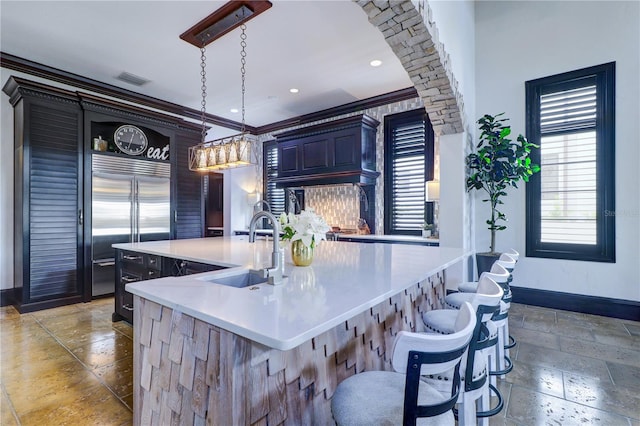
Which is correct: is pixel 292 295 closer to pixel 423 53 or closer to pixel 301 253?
pixel 301 253

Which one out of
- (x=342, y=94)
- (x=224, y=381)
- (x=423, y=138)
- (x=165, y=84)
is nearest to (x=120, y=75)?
(x=165, y=84)

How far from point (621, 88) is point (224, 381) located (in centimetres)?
486

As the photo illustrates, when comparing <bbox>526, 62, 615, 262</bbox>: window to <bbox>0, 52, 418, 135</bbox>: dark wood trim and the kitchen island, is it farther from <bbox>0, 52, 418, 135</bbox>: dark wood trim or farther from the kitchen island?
the kitchen island

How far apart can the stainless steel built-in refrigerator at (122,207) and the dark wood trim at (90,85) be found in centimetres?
109

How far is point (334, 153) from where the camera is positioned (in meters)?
5.22

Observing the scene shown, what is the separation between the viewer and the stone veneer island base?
40.6 inches

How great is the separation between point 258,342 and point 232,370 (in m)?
0.22

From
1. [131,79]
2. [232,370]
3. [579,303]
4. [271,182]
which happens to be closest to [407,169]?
[579,303]

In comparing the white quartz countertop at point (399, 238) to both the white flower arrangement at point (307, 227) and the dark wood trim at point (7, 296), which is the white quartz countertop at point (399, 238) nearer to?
the white flower arrangement at point (307, 227)

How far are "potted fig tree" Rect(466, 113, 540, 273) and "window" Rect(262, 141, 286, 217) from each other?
13.2 feet

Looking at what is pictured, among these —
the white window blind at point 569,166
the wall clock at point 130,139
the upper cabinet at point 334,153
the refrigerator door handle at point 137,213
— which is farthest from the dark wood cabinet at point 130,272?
the white window blind at point 569,166

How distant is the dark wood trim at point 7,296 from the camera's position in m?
3.97

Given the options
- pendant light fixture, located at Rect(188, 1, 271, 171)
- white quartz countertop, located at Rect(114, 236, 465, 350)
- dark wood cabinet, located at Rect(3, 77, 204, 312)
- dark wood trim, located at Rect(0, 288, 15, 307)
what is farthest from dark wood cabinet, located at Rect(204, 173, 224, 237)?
white quartz countertop, located at Rect(114, 236, 465, 350)

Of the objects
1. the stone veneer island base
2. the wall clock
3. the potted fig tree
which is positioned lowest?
the stone veneer island base
